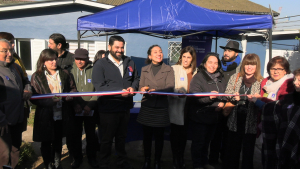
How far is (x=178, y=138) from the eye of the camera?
3432mm

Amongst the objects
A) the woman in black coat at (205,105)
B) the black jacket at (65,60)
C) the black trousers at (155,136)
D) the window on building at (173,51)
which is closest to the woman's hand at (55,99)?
the black jacket at (65,60)

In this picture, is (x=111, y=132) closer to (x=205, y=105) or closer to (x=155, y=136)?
(x=155, y=136)

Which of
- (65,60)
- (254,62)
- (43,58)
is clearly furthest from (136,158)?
(254,62)

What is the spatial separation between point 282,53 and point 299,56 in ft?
2.11

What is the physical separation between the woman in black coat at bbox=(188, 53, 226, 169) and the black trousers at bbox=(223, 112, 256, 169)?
0.30 meters

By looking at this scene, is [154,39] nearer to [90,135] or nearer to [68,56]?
[68,56]

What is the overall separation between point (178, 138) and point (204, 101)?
2.53 feet

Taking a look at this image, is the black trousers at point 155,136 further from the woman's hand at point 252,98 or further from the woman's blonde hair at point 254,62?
the woman's blonde hair at point 254,62

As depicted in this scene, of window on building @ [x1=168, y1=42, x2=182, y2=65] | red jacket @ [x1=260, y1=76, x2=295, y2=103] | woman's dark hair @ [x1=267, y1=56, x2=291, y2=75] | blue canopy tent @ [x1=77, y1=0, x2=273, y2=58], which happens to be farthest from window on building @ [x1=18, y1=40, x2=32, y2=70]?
red jacket @ [x1=260, y1=76, x2=295, y2=103]

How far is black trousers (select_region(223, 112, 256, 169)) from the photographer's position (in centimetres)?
297

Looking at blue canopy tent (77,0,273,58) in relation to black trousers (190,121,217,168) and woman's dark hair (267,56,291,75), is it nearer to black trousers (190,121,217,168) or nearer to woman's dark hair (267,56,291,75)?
woman's dark hair (267,56,291,75)

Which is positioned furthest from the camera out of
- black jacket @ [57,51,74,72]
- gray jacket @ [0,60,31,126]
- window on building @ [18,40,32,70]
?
window on building @ [18,40,32,70]

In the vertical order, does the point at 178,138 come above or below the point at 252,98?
below

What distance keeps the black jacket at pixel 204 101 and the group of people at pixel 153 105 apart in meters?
0.01
